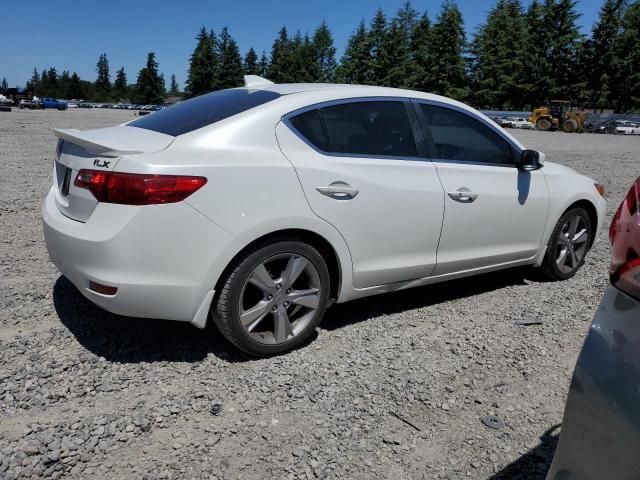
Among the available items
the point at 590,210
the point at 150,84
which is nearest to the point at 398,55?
the point at 150,84

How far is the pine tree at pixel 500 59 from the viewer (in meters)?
71.0

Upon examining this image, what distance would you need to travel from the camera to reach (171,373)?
3.09m

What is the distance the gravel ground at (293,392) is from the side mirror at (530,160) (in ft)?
3.59

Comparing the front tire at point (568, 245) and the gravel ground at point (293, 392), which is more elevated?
the front tire at point (568, 245)

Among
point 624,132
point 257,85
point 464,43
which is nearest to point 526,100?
point 464,43

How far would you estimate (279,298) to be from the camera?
10.5 ft

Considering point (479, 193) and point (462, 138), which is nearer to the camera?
point (479, 193)

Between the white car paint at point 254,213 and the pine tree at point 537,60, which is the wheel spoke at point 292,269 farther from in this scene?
the pine tree at point 537,60


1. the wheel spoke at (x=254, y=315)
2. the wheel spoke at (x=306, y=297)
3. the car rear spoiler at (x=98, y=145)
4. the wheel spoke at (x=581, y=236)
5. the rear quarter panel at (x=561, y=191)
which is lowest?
the wheel spoke at (x=254, y=315)

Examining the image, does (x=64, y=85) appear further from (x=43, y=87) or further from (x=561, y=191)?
(x=561, y=191)

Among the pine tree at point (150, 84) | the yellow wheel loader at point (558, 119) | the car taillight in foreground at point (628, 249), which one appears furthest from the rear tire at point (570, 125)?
the pine tree at point (150, 84)

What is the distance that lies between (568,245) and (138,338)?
3.73 meters

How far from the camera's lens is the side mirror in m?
4.23

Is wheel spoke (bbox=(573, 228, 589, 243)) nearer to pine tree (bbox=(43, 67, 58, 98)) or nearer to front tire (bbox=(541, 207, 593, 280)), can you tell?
front tire (bbox=(541, 207, 593, 280))
